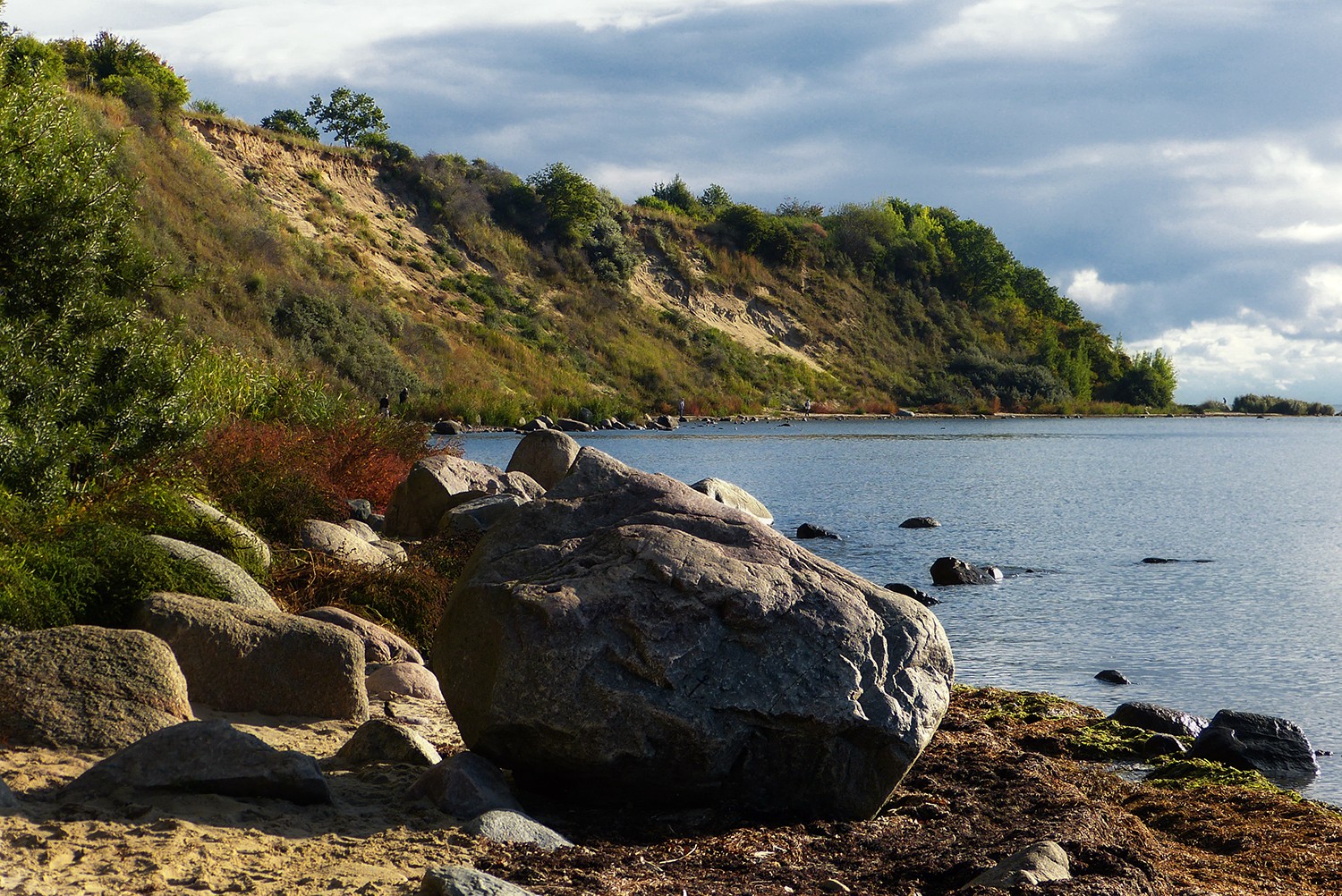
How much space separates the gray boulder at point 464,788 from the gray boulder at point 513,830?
89 mm

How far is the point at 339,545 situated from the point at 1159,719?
8263 mm

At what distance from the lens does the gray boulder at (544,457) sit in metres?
18.9

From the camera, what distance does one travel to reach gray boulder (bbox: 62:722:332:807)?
5297 mm

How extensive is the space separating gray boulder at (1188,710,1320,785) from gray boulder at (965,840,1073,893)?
4.04m

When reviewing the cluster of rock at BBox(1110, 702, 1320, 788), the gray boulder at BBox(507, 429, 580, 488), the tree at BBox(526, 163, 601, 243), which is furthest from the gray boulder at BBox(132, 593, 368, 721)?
the tree at BBox(526, 163, 601, 243)

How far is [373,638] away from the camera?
9234mm

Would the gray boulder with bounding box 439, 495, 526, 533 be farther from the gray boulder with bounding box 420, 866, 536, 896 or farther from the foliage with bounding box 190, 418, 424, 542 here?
the gray boulder with bounding box 420, 866, 536, 896

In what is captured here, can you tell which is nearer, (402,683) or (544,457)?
(402,683)

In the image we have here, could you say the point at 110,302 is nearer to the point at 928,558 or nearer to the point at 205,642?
the point at 205,642

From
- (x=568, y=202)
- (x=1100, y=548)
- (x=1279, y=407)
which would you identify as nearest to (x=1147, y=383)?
(x=1279, y=407)

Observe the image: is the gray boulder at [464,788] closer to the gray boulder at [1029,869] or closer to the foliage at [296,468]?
the gray boulder at [1029,869]

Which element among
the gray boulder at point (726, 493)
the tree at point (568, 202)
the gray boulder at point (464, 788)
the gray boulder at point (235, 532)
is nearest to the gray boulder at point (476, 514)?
the gray boulder at point (235, 532)

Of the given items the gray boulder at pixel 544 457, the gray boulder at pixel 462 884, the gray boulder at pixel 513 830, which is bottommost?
the gray boulder at pixel 513 830

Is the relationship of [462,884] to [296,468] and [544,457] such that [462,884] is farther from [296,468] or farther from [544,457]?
[544,457]
